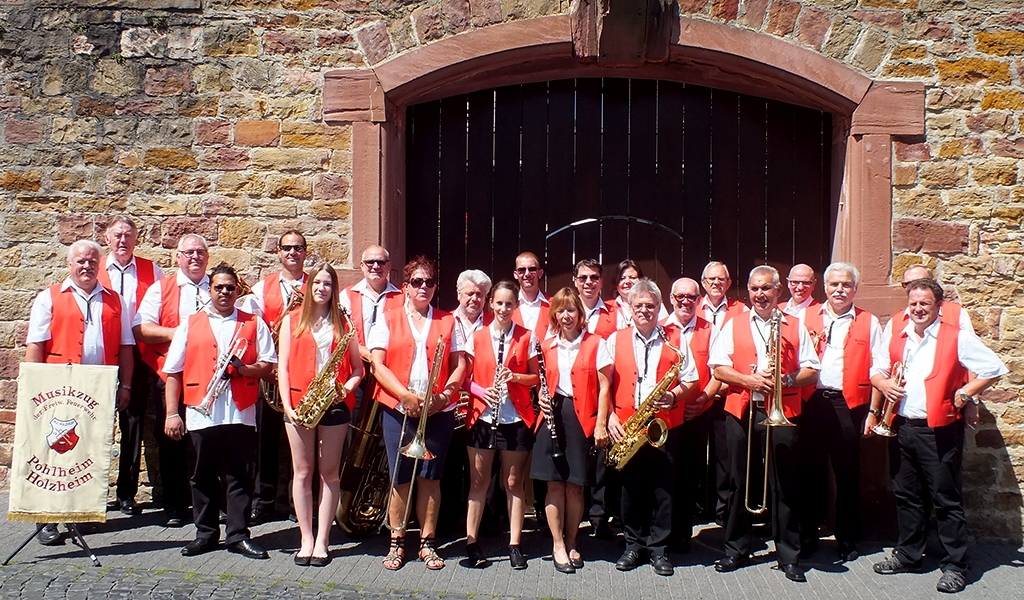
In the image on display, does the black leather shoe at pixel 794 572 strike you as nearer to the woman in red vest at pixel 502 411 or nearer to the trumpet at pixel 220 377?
the woman in red vest at pixel 502 411

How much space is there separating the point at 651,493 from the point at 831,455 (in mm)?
1275

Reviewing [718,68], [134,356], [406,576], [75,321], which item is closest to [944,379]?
[718,68]

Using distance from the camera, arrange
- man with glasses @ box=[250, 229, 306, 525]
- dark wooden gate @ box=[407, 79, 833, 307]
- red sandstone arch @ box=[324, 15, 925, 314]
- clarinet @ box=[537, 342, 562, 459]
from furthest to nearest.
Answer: dark wooden gate @ box=[407, 79, 833, 307] < red sandstone arch @ box=[324, 15, 925, 314] < man with glasses @ box=[250, 229, 306, 525] < clarinet @ box=[537, 342, 562, 459]

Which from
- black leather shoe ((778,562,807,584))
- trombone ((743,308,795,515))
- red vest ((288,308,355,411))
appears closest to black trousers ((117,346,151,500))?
red vest ((288,308,355,411))

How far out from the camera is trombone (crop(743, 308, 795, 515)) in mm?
4992

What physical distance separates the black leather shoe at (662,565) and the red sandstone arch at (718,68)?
249 centimetres

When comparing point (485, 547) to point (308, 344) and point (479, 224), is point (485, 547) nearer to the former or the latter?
point (308, 344)

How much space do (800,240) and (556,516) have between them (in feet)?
10.8

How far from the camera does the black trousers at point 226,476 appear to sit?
5262 millimetres

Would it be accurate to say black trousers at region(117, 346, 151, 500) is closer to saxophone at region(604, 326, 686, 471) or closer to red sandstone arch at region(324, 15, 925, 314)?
red sandstone arch at region(324, 15, 925, 314)

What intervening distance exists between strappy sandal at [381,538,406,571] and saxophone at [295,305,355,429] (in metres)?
0.86

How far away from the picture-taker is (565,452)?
5176 millimetres

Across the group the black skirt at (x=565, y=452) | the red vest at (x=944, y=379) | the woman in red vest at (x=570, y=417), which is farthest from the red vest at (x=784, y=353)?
the black skirt at (x=565, y=452)

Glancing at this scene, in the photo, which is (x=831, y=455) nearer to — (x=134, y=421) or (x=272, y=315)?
(x=272, y=315)
